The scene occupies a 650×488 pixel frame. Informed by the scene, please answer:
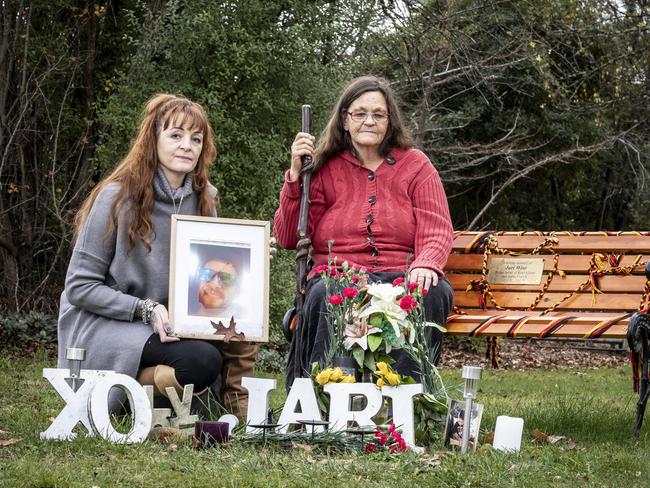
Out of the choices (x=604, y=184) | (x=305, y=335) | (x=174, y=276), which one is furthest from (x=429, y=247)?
(x=604, y=184)

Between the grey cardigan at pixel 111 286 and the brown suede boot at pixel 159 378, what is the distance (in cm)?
6

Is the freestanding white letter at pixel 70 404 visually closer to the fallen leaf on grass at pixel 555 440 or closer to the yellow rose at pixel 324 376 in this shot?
the yellow rose at pixel 324 376

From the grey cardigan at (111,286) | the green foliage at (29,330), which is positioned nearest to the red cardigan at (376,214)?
the grey cardigan at (111,286)

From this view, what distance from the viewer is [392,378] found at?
4.15m

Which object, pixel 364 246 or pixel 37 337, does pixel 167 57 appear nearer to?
pixel 37 337

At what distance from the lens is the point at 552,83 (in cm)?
1452

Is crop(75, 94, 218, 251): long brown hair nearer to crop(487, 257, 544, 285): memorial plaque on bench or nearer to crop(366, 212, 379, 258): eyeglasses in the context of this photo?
crop(366, 212, 379, 258): eyeglasses

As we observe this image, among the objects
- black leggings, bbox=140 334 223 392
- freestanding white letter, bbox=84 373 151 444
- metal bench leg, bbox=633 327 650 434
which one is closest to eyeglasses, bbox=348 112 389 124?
black leggings, bbox=140 334 223 392

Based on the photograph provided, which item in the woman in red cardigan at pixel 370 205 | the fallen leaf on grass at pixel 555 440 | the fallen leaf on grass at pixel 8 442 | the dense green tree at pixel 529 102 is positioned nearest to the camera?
the fallen leaf on grass at pixel 8 442

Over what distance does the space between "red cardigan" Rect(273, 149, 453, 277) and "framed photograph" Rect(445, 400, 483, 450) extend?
0.90 metres

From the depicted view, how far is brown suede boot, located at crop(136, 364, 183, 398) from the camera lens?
4410 millimetres

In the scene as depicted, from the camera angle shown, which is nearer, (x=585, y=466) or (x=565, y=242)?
(x=585, y=466)

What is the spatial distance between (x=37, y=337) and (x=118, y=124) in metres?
2.07

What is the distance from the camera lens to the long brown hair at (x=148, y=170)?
15.0 ft
